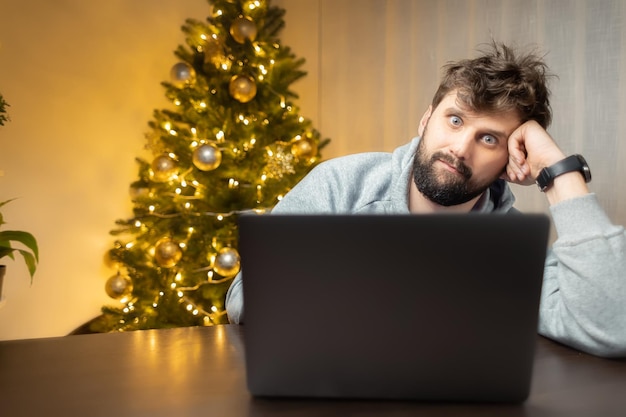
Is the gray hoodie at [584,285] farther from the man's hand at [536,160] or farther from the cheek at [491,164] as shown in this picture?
the cheek at [491,164]

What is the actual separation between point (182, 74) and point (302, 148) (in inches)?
25.2

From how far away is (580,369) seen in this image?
89 cm

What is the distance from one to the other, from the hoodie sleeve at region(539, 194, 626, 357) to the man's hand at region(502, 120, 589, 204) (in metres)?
0.07

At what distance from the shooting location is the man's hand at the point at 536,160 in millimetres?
1246

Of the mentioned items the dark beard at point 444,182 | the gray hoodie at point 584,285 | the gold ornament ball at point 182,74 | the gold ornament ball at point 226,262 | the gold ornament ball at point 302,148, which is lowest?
the gold ornament ball at point 226,262

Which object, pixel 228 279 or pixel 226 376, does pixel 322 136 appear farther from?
pixel 226 376

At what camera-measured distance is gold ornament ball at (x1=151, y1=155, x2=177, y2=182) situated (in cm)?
279

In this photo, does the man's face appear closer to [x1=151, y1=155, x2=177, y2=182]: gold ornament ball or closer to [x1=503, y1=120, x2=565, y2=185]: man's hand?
[x1=503, y1=120, x2=565, y2=185]: man's hand

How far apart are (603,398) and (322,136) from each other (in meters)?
2.77

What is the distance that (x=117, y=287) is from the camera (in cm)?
287

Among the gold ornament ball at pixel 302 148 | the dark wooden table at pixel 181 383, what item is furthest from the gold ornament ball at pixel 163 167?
the dark wooden table at pixel 181 383

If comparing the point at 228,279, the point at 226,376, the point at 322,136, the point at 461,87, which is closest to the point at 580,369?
the point at 226,376

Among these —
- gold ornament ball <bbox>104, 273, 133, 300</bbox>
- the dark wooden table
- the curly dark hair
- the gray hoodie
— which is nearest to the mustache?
the curly dark hair

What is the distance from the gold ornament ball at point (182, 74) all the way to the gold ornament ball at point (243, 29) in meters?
0.26
